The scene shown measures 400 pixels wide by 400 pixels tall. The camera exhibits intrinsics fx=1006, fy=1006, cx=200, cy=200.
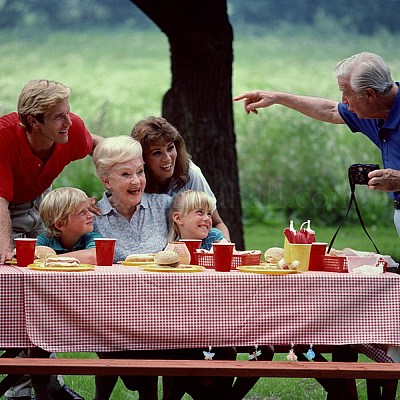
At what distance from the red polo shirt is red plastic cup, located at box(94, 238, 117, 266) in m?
0.81

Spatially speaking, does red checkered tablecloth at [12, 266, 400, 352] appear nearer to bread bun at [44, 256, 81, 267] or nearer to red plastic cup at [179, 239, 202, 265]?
bread bun at [44, 256, 81, 267]

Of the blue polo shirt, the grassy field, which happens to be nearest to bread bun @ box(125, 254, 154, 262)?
the blue polo shirt

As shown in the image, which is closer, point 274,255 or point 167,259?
point 167,259

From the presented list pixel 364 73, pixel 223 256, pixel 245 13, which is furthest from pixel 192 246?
pixel 245 13

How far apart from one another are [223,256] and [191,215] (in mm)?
680

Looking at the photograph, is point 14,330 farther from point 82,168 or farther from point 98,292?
point 82,168

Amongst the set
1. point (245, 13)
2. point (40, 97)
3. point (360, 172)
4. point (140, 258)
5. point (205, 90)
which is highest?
point (245, 13)

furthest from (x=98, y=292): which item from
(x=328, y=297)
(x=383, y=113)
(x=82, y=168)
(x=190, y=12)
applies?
(x=82, y=168)

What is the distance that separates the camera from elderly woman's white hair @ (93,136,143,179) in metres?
4.52

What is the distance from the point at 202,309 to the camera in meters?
3.75

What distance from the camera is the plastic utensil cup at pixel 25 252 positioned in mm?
3996

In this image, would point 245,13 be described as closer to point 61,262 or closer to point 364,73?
point 364,73

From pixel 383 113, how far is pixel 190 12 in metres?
4.25

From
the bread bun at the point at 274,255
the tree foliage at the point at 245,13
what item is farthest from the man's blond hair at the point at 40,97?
the tree foliage at the point at 245,13
